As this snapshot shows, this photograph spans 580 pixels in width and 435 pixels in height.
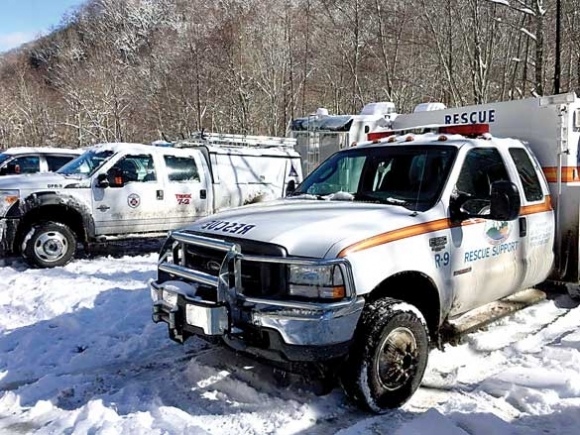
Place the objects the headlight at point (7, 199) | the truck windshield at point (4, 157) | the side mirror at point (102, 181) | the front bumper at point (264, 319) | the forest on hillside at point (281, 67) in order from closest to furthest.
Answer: the front bumper at point (264, 319) < the headlight at point (7, 199) < the side mirror at point (102, 181) < the truck windshield at point (4, 157) < the forest on hillside at point (281, 67)

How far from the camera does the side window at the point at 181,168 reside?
376 inches

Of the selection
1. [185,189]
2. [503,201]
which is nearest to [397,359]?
[503,201]

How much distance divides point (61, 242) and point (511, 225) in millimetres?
6739

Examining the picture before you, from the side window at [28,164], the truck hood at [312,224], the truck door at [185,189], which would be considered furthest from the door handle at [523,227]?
the side window at [28,164]

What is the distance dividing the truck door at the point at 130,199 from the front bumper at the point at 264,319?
557 cm

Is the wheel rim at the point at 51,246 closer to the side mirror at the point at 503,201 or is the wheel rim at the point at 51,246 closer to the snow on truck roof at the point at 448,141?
the snow on truck roof at the point at 448,141

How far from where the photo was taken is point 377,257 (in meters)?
3.50

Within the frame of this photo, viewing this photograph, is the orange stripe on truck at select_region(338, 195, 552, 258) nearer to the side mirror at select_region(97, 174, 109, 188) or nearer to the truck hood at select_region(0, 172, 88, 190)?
the side mirror at select_region(97, 174, 109, 188)

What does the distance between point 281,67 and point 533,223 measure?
26819 millimetres

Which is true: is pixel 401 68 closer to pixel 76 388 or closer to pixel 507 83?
pixel 507 83

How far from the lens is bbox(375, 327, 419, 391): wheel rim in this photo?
142 inches

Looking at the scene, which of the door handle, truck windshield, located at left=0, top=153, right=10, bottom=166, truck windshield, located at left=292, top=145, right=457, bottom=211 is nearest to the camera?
truck windshield, located at left=292, top=145, right=457, bottom=211

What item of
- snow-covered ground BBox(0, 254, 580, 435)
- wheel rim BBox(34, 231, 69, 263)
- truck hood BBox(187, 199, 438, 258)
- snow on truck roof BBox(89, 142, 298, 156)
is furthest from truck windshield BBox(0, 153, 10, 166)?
truck hood BBox(187, 199, 438, 258)

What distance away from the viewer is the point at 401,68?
2639cm
